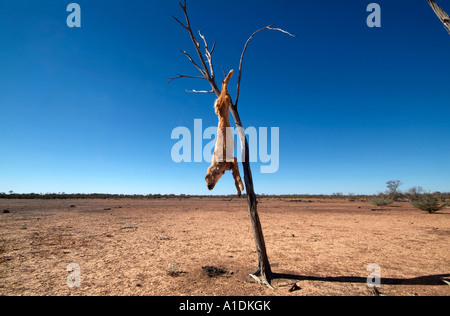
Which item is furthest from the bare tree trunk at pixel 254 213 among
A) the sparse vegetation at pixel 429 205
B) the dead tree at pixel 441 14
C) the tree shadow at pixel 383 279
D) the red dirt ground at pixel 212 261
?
the sparse vegetation at pixel 429 205

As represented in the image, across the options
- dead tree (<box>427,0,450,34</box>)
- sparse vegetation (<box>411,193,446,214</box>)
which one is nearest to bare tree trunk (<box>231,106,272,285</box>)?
dead tree (<box>427,0,450,34</box>)

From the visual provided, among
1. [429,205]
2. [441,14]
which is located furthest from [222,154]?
[429,205]

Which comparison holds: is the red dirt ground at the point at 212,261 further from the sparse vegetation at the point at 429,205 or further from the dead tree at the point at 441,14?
the sparse vegetation at the point at 429,205

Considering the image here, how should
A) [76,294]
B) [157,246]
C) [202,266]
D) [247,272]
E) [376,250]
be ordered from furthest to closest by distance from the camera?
1. [157,246]
2. [376,250]
3. [202,266]
4. [247,272]
5. [76,294]

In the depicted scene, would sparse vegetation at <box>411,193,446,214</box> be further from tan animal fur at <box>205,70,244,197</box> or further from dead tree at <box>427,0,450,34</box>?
tan animal fur at <box>205,70,244,197</box>

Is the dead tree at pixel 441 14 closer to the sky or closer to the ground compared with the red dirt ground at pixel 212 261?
closer to the sky

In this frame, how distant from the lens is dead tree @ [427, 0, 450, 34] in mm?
3509

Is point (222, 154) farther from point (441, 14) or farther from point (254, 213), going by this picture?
point (441, 14)

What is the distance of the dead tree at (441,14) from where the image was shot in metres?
3.51
